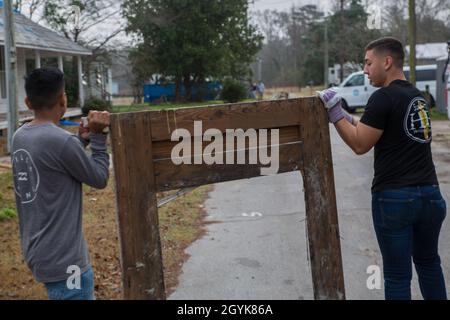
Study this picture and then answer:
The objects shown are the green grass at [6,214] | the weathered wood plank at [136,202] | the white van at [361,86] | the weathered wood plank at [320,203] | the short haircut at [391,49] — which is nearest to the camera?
the weathered wood plank at [136,202]

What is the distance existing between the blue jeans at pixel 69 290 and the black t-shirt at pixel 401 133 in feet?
5.80

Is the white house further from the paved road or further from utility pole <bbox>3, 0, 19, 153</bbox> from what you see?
the paved road

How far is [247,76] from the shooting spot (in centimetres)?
4597

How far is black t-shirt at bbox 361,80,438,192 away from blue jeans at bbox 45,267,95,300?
1.77 meters

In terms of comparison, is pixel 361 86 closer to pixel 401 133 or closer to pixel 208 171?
pixel 401 133

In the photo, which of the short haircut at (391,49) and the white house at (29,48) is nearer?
the short haircut at (391,49)

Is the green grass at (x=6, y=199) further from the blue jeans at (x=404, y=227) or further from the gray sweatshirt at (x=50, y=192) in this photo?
the blue jeans at (x=404, y=227)

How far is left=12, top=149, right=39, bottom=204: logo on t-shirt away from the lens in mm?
2746

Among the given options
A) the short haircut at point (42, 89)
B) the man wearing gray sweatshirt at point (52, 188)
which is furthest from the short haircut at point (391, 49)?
the short haircut at point (42, 89)

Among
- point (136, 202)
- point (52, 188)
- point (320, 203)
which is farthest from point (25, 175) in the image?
point (320, 203)

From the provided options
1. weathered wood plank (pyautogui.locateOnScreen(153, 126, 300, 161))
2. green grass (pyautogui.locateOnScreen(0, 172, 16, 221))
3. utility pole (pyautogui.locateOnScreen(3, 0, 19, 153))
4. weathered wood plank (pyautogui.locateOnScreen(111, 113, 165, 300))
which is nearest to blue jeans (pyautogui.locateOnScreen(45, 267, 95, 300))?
weathered wood plank (pyautogui.locateOnScreen(111, 113, 165, 300))

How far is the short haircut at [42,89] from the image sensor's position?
2.82 metres

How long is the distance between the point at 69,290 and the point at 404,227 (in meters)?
1.92

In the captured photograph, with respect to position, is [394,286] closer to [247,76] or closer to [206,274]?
[206,274]
